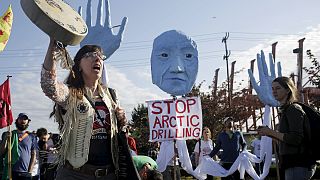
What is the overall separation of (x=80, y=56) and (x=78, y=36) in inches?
9.3

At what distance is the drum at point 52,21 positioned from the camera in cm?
265

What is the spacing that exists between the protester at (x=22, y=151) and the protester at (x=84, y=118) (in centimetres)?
418

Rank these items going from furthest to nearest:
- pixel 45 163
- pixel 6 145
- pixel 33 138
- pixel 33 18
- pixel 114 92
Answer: pixel 45 163 → pixel 33 138 → pixel 6 145 → pixel 114 92 → pixel 33 18

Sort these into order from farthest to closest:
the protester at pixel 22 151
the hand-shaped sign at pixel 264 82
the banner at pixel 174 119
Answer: the hand-shaped sign at pixel 264 82, the banner at pixel 174 119, the protester at pixel 22 151

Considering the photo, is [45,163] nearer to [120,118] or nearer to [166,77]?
[166,77]

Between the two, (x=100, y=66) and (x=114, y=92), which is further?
(x=114, y=92)

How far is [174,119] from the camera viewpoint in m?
8.12

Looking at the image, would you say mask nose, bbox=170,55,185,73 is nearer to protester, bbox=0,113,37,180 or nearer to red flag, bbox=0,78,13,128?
protester, bbox=0,113,37,180

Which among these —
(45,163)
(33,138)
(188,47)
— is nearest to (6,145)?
(33,138)

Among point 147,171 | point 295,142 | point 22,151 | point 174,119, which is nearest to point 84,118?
point 147,171

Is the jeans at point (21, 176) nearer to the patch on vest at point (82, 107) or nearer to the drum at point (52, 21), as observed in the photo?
the patch on vest at point (82, 107)

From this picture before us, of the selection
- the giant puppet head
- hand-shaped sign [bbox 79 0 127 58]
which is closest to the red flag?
hand-shaped sign [bbox 79 0 127 58]

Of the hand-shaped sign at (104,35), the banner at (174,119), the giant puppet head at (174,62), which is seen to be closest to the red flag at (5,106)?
the hand-shaped sign at (104,35)

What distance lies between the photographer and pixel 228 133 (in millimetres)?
9016
